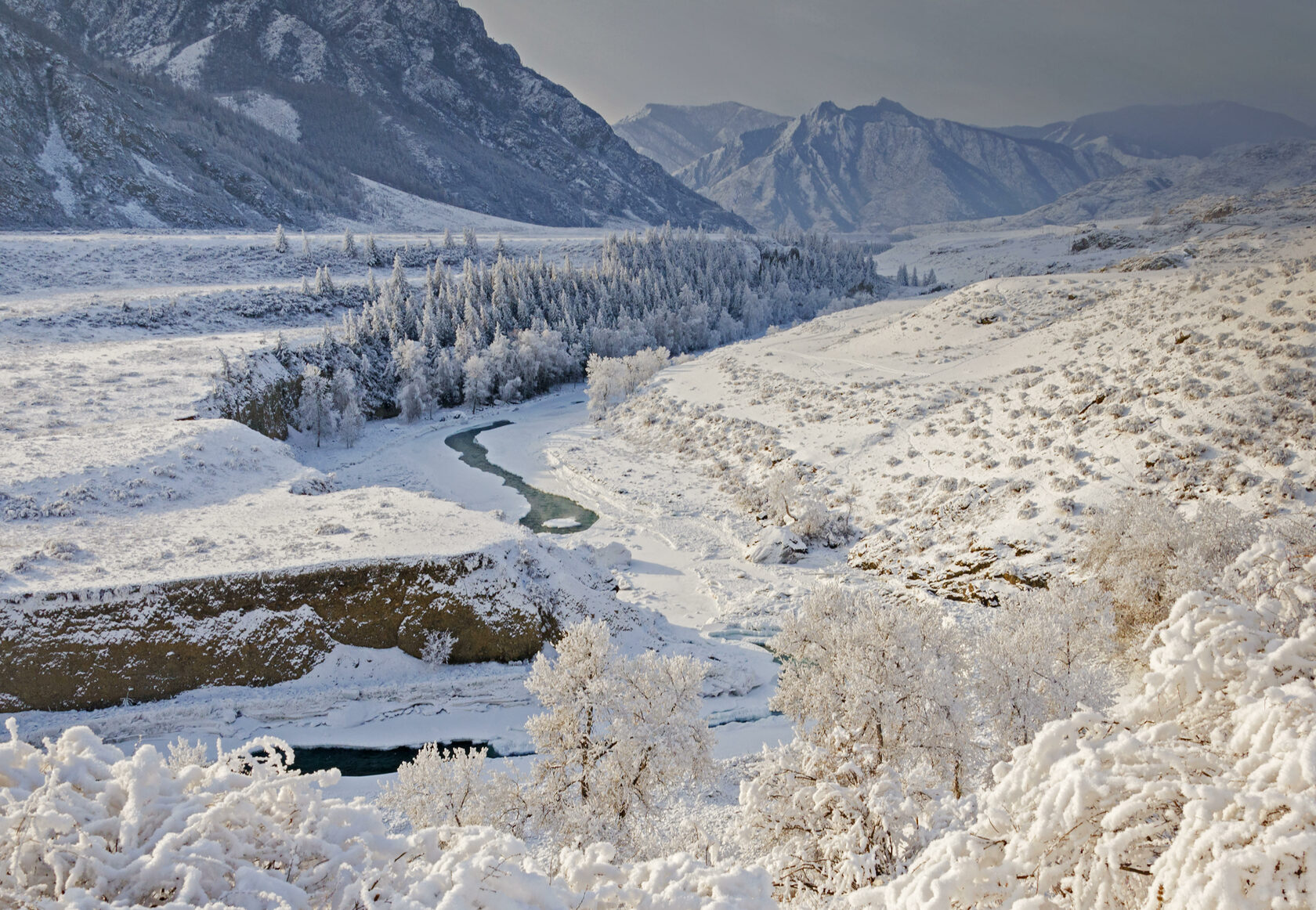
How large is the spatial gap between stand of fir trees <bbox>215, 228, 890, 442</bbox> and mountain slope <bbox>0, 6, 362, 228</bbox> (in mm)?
62715

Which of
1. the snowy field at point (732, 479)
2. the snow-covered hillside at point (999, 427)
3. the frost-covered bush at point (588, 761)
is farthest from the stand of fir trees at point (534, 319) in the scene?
the frost-covered bush at point (588, 761)

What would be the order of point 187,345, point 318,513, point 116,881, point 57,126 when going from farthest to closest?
1. point 57,126
2. point 187,345
3. point 318,513
4. point 116,881

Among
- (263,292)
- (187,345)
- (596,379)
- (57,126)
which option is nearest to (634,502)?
(596,379)

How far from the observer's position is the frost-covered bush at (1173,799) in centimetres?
336

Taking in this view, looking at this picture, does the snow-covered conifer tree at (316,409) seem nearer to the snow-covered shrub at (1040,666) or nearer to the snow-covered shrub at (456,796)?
the snow-covered shrub at (456,796)

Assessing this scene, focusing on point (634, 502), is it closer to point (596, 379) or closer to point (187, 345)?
point (596, 379)

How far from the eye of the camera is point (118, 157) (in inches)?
5748

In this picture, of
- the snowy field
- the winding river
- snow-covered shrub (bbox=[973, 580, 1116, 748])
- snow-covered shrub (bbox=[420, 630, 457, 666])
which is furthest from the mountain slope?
snow-covered shrub (bbox=[973, 580, 1116, 748])

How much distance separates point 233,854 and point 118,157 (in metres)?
193

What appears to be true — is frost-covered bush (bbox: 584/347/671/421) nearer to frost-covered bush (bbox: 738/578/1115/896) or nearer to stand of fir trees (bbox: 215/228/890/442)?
stand of fir trees (bbox: 215/228/890/442)

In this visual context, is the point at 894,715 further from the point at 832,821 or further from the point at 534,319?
the point at 534,319

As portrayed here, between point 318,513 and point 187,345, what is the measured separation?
5033 cm

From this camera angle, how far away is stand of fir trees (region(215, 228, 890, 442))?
3054 inches

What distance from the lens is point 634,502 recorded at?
44.9 meters
